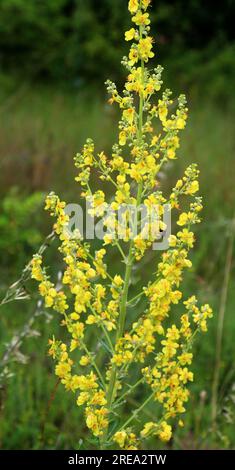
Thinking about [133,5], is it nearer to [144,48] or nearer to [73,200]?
[144,48]

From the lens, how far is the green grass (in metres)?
3.42

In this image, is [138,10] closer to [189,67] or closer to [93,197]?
[93,197]

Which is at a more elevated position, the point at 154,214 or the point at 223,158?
the point at 223,158

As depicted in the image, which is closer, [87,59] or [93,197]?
[93,197]

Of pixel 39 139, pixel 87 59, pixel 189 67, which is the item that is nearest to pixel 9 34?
pixel 87 59

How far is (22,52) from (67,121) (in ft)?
12.5

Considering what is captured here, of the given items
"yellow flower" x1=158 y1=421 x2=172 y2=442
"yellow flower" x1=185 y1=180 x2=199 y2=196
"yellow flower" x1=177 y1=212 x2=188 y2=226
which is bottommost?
"yellow flower" x1=158 y1=421 x2=172 y2=442

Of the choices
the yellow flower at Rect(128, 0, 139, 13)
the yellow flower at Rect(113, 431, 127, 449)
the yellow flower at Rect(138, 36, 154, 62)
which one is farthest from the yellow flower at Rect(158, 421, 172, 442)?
the yellow flower at Rect(128, 0, 139, 13)

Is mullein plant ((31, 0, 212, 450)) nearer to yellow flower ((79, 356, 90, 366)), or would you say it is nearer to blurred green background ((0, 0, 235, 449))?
yellow flower ((79, 356, 90, 366))

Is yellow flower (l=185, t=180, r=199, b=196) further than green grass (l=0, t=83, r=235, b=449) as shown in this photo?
No

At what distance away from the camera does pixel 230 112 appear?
33.8 feet

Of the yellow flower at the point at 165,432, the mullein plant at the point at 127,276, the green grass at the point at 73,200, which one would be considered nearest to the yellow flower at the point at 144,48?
the mullein plant at the point at 127,276

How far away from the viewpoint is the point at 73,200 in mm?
5758

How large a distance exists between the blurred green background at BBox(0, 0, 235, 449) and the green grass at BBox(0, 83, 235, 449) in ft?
0.04
